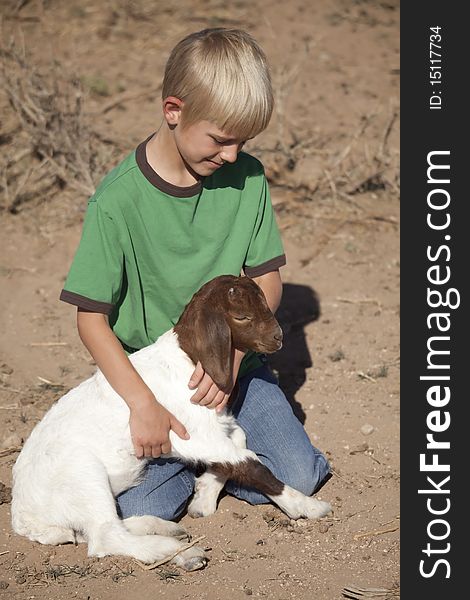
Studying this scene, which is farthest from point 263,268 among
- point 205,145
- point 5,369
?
point 5,369

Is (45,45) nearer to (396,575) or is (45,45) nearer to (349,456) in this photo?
(349,456)

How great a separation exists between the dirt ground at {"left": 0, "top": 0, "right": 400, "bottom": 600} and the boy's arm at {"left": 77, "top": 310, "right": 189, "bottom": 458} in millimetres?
530

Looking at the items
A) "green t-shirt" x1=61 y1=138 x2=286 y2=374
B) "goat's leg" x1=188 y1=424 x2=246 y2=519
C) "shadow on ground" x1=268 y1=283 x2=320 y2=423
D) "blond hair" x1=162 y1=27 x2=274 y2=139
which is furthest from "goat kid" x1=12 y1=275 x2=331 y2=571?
"shadow on ground" x1=268 y1=283 x2=320 y2=423

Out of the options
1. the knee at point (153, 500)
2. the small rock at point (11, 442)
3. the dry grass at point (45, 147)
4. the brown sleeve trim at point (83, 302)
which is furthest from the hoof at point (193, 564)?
the dry grass at point (45, 147)

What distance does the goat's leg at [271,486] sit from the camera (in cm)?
415

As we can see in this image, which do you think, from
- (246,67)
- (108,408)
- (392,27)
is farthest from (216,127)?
(392,27)

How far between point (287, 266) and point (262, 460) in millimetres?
2683

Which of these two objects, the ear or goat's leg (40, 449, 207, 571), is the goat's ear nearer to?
goat's leg (40, 449, 207, 571)

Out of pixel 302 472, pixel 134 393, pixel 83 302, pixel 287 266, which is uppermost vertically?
pixel 287 266

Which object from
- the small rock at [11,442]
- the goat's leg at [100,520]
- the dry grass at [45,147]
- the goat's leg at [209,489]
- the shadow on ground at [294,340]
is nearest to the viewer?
the goat's leg at [100,520]

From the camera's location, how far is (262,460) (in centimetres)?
468

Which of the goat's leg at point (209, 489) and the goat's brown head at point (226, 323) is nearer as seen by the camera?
the goat's brown head at point (226, 323)

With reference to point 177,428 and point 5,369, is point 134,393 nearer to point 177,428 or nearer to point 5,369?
point 177,428

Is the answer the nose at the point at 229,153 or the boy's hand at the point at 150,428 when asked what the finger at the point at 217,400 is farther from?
the nose at the point at 229,153
